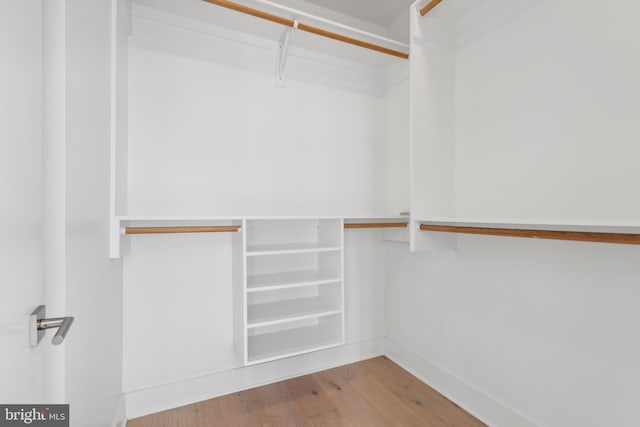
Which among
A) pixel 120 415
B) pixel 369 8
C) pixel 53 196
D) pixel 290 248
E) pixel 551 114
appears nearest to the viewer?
pixel 53 196

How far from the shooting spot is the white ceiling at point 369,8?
2.02 metres

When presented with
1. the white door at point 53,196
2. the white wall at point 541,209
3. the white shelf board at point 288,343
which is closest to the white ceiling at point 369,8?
the white wall at point 541,209

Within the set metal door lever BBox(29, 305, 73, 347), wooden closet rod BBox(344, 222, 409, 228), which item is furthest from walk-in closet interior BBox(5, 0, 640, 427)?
metal door lever BBox(29, 305, 73, 347)

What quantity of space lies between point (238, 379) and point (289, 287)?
729 mm

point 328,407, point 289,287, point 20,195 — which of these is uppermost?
point 20,195

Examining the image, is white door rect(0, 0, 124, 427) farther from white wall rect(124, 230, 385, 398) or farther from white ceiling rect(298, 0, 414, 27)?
white ceiling rect(298, 0, 414, 27)

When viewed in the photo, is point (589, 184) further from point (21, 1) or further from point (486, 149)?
point (21, 1)

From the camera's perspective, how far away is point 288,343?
174cm

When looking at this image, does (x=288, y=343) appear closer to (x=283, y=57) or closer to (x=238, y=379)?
(x=238, y=379)

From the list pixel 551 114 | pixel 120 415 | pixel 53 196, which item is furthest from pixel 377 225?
pixel 120 415

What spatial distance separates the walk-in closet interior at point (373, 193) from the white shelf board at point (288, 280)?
1.1 inches

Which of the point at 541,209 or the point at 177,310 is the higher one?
the point at 541,209

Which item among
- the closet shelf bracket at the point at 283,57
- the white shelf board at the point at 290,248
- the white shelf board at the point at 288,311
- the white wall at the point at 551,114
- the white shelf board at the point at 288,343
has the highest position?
the closet shelf bracket at the point at 283,57

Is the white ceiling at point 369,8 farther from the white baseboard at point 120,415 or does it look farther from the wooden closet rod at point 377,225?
the white baseboard at point 120,415
